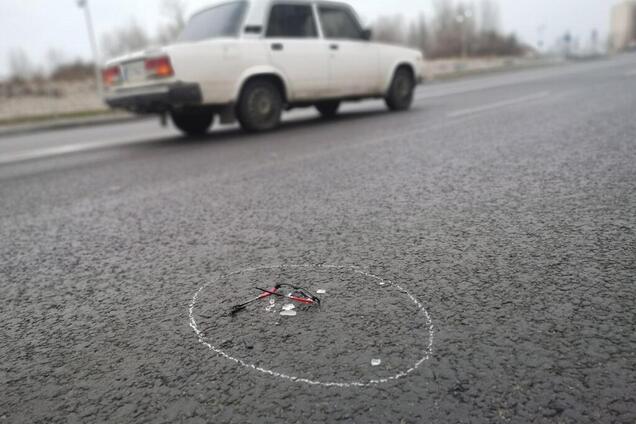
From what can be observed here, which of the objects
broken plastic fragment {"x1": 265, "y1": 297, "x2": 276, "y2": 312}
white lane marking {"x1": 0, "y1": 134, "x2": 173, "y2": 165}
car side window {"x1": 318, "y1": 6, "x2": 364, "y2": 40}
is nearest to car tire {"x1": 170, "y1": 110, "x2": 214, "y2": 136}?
white lane marking {"x1": 0, "y1": 134, "x2": 173, "y2": 165}

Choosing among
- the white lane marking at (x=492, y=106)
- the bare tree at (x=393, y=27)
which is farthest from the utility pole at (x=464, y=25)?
the white lane marking at (x=492, y=106)

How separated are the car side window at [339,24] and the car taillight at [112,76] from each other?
120 inches

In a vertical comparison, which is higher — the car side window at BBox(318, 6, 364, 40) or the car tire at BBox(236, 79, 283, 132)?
the car side window at BBox(318, 6, 364, 40)

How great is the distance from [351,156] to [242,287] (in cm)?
290

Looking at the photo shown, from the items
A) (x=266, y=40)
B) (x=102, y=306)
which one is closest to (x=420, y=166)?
(x=102, y=306)

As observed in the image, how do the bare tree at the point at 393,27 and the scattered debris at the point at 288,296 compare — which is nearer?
the scattered debris at the point at 288,296

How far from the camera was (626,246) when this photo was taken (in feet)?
6.89

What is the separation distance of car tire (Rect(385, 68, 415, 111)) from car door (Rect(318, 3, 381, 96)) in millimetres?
441

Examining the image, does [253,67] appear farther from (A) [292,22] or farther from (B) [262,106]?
A: (A) [292,22]

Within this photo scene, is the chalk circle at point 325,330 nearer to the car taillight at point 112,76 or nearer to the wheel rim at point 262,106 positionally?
the wheel rim at point 262,106

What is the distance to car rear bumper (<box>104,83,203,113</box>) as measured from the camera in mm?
5965

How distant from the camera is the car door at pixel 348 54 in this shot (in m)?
7.54

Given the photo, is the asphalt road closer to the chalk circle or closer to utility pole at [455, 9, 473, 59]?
the chalk circle

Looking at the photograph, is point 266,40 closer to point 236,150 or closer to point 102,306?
point 236,150
